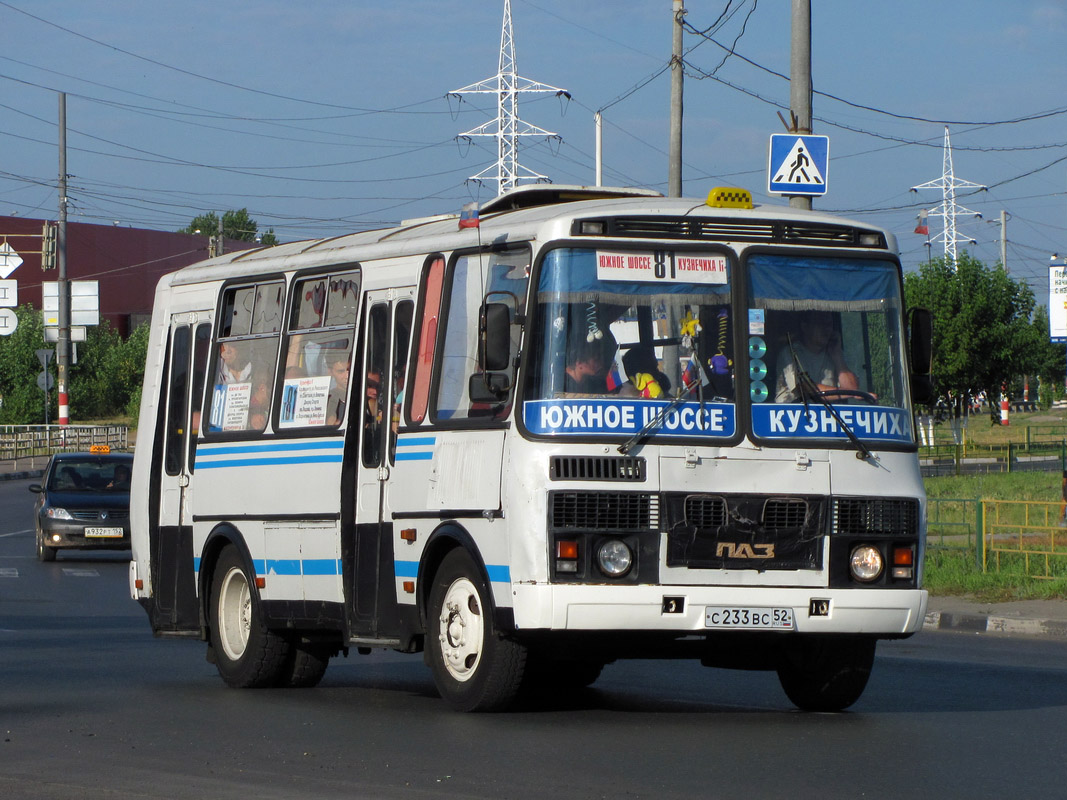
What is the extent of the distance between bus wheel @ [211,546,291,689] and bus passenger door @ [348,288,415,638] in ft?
3.89

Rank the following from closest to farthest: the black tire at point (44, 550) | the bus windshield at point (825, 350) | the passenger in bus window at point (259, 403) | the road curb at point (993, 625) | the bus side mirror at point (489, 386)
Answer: the bus side mirror at point (489, 386) → the bus windshield at point (825, 350) → the passenger in bus window at point (259, 403) → the road curb at point (993, 625) → the black tire at point (44, 550)

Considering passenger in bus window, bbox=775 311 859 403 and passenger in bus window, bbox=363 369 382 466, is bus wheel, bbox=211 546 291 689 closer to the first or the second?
passenger in bus window, bbox=363 369 382 466

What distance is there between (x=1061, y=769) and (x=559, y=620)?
2496mm

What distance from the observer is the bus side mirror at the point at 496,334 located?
30.3 ft

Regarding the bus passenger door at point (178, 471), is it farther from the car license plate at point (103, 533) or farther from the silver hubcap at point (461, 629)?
the car license plate at point (103, 533)

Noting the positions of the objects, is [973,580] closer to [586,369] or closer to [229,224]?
[586,369]

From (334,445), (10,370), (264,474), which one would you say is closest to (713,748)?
(334,445)

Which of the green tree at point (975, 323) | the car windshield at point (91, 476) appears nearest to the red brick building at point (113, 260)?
the green tree at point (975, 323)

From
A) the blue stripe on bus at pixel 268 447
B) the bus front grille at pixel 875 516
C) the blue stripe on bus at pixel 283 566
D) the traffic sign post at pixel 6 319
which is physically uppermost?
the traffic sign post at pixel 6 319

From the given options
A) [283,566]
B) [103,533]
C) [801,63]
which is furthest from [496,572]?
[103,533]

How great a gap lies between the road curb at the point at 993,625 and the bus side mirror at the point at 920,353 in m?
6.82

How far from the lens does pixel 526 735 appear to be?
9.05m

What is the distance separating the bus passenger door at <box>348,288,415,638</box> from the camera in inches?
419

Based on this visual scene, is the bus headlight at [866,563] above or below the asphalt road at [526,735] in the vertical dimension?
above
